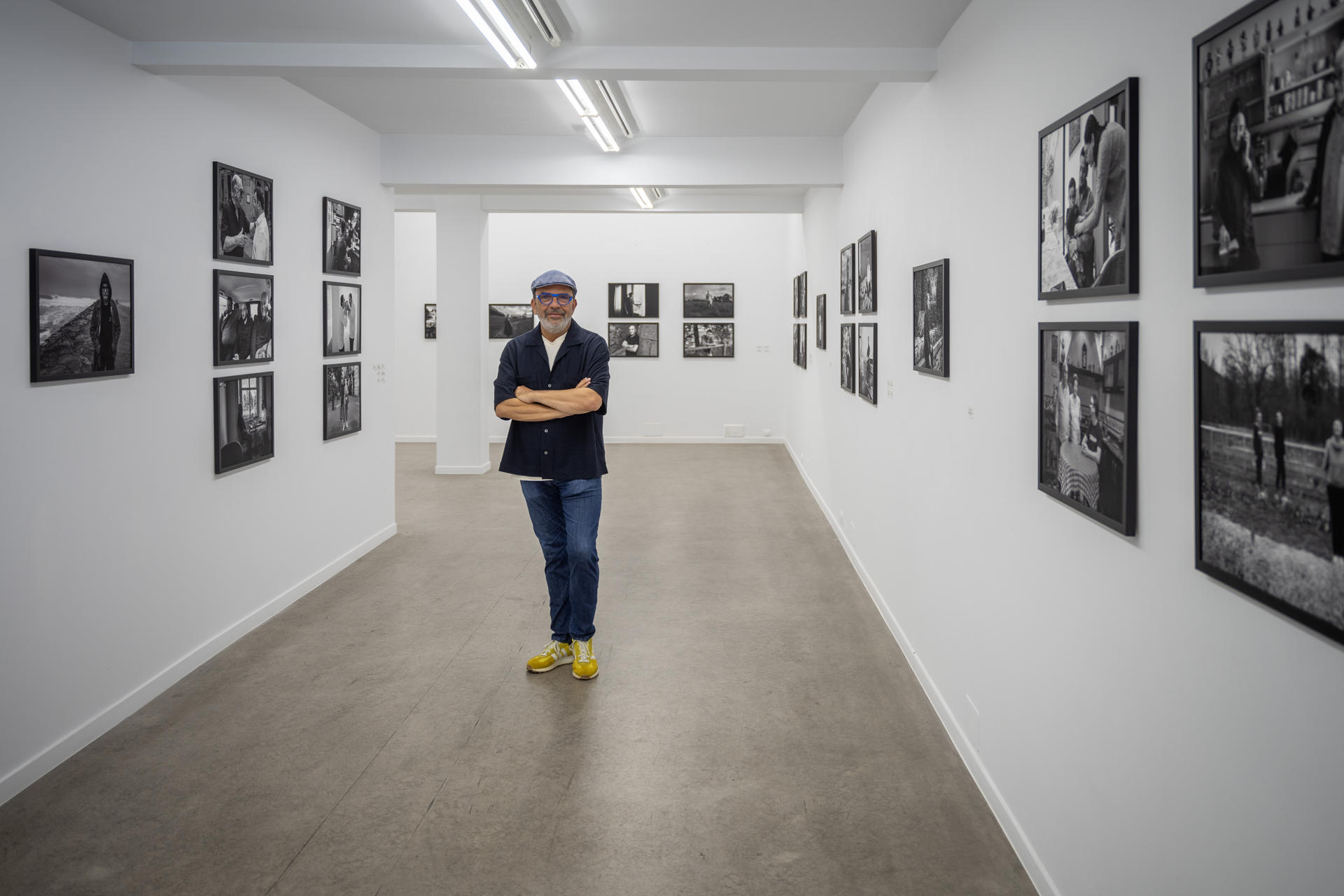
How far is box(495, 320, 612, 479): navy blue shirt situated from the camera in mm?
4352

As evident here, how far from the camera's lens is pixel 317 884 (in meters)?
2.81

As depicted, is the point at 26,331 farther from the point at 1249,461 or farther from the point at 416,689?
the point at 1249,461

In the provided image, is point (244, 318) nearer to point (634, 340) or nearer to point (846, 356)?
point (846, 356)

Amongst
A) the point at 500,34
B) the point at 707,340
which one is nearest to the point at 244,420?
the point at 500,34

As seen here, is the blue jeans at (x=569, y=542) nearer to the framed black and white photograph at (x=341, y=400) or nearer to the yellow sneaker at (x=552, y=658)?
the yellow sneaker at (x=552, y=658)

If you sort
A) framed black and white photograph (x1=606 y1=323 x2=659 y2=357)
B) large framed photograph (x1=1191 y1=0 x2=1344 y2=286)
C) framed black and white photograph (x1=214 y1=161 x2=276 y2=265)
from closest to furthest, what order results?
1. large framed photograph (x1=1191 y1=0 x2=1344 y2=286)
2. framed black and white photograph (x1=214 y1=161 x2=276 y2=265)
3. framed black and white photograph (x1=606 y1=323 x2=659 y2=357)

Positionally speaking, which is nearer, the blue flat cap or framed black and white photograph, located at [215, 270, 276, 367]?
the blue flat cap

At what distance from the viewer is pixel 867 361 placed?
615 centimetres

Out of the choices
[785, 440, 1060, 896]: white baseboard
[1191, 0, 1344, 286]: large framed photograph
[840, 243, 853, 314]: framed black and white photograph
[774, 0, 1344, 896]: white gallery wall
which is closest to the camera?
[1191, 0, 1344, 286]: large framed photograph

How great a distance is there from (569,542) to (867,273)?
2905 mm

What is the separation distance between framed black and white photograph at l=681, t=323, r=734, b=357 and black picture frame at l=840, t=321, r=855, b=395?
22.6 feet

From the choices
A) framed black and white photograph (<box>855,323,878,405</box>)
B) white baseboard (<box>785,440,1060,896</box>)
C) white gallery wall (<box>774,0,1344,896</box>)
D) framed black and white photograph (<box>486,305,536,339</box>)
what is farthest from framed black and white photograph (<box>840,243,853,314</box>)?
framed black and white photograph (<box>486,305,536,339</box>)

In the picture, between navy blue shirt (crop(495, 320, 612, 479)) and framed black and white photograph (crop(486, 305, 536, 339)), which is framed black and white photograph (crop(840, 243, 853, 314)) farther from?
framed black and white photograph (crop(486, 305, 536, 339))

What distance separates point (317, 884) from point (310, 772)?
0.81 metres
